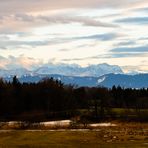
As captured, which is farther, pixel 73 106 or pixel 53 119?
pixel 73 106

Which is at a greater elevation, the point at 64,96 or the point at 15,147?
the point at 64,96

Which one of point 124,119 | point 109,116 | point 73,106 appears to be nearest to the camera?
point 124,119

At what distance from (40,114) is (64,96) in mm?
22651

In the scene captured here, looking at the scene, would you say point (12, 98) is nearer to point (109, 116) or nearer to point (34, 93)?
point (34, 93)

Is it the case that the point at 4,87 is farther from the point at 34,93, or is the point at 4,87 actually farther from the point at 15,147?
the point at 15,147

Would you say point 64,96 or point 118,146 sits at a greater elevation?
point 64,96

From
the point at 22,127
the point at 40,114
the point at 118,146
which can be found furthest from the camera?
the point at 40,114

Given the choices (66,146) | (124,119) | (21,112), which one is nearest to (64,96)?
(21,112)

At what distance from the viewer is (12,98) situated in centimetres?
18388

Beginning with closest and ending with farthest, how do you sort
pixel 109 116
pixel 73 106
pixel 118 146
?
pixel 118 146 < pixel 109 116 < pixel 73 106

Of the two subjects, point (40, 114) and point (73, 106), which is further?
point (73, 106)

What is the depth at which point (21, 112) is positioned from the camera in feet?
602

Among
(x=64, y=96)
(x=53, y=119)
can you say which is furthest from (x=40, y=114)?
(x=64, y=96)

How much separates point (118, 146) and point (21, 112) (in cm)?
11888
